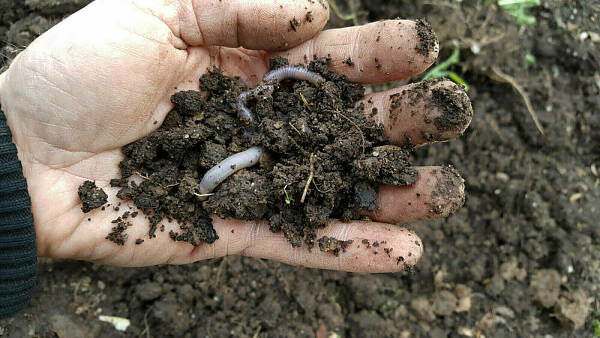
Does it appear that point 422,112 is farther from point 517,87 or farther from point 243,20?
point 517,87

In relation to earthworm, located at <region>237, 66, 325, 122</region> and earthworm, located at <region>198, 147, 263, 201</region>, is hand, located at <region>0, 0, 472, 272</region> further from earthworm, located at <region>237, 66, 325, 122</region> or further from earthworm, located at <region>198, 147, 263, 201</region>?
earthworm, located at <region>198, 147, 263, 201</region>

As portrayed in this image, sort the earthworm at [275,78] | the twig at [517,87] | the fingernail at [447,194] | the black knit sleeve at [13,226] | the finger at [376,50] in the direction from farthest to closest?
the twig at [517,87], the earthworm at [275,78], the finger at [376,50], the fingernail at [447,194], the black knit sleeve at [13,226]

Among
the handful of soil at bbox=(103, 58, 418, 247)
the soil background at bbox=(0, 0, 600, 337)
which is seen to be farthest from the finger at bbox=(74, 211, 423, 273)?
the soil background at bbox=(0, 0, 600, 337)

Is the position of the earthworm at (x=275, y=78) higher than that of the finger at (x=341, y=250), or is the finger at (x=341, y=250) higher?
the earthworm at (x=275, y=78)

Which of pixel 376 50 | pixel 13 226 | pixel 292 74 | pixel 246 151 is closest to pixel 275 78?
pixel 292 74

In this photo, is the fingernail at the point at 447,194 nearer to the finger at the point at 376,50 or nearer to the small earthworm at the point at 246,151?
the finger at the point at 376,50

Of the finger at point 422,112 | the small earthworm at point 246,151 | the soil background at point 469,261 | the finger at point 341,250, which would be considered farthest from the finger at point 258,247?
the finger at point 422,112
